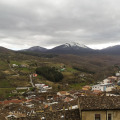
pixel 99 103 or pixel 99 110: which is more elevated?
pixel 99 103

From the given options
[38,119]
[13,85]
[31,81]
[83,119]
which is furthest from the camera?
[31,81]

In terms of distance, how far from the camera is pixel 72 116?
13453 mm

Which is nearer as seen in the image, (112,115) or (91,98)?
(112,115)

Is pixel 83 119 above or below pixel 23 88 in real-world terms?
above

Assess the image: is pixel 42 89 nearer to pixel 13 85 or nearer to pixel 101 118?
pixel 13 85

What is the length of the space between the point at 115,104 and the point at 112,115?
34.9 inches

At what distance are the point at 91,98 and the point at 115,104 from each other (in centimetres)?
193

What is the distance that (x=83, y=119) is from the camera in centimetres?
1242

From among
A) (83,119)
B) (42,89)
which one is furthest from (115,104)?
(42,89)

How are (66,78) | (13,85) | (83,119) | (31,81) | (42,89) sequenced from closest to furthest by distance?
(83,119), (42,89), (13,85), (31,81), (66,78)

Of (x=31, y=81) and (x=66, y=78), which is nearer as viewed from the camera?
(x=31, y=81)

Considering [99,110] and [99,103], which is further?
[99,103]

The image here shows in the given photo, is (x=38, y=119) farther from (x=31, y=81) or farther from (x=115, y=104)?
(x=31, y=81)

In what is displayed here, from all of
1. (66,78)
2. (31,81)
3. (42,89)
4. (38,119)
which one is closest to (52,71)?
(66,78)
